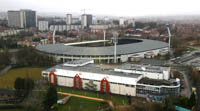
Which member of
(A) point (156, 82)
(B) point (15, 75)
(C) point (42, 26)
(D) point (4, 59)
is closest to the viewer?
(A) point (156, 82)

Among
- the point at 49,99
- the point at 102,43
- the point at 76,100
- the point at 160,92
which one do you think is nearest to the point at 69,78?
the point at 76,100

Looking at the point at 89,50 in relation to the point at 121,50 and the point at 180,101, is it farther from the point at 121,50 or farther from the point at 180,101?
the point at 180,101

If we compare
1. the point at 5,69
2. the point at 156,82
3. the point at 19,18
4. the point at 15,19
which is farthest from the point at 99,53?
the point at 15,19

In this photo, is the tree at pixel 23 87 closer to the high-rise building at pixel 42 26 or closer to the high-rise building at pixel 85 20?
the high-rise building at pixel 42 26

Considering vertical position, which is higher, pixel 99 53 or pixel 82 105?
pixel 99 53

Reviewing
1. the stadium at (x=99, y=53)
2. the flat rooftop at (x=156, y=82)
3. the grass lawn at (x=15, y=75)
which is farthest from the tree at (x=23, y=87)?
the stadium at (x=99, y=53)

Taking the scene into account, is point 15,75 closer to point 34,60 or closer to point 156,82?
point 34,60

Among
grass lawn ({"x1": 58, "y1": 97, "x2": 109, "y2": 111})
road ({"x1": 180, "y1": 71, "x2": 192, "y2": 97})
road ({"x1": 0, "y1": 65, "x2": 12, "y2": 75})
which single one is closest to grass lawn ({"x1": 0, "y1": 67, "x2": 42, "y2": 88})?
road ({"x1": 0, "y1": 65, "x2": 12, "y2": 75})
